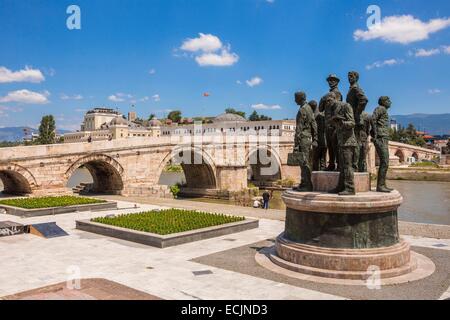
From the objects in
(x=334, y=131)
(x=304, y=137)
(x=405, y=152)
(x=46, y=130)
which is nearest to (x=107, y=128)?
(x=46, y=130)

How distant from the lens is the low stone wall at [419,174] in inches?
1973

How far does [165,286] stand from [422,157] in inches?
3693

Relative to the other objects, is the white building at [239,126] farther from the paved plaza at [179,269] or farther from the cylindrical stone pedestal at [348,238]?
the cylindrical stone pedestal at [348,238]

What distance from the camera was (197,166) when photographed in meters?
35.8


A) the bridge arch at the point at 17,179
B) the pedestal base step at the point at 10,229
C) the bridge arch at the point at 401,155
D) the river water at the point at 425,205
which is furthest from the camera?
the bridge arch at the point at 401,155

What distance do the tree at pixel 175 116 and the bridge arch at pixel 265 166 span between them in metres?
80.0

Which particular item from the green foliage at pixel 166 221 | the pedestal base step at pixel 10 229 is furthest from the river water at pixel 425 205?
the pedestal base step at pixel 10 229

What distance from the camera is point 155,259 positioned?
32.5 ft

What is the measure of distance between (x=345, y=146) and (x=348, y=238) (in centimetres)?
189

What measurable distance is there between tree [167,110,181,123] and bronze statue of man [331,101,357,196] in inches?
4562

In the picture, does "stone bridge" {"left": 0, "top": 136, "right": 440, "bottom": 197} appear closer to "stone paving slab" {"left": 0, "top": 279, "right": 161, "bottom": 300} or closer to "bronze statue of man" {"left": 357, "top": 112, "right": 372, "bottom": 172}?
"stone paving slab" {"left": 0, "top": 279, "right": 161, "bottom": 300}

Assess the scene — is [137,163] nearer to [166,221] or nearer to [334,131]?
[166,221]

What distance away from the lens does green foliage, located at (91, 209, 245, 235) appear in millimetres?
12312

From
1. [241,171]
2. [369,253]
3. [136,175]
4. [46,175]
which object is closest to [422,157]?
[241,171]
